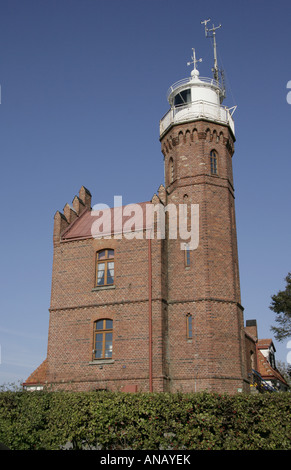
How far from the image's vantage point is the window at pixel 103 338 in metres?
24.4

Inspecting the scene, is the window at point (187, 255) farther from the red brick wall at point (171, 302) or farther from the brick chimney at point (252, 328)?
the brick chimney at point (252, 328)

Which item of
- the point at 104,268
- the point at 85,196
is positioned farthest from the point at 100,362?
the point at 85,196

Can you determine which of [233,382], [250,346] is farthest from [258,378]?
[233,382]

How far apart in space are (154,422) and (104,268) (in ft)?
39.9

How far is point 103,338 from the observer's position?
81.0 ft

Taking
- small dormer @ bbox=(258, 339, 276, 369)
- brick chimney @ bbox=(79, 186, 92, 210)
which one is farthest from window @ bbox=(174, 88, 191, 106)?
small dormer @ bbox=(258, 339, 276, 369)

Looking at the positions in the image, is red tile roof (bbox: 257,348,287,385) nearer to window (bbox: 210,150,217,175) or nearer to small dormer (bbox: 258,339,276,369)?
small dormer (bbox: 258,339,276,369)

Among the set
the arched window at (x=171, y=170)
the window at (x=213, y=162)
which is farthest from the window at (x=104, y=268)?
the window at (x=213, y=162)

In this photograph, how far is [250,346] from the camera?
3183cm

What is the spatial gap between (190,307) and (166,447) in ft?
33.1

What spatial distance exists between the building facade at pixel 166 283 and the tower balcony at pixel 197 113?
71 millimetres

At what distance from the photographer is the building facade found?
23.2m

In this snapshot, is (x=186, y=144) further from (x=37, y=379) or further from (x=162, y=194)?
(x=37, y=379)

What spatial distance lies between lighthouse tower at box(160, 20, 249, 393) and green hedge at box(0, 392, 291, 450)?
7549 millimetres
